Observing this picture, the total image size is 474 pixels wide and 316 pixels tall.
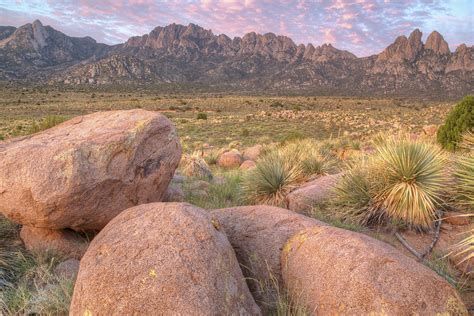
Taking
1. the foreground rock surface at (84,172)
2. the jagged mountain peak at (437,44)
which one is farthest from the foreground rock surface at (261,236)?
the jagged mountain peak at (437,44)

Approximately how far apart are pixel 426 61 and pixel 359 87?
92.7 feet

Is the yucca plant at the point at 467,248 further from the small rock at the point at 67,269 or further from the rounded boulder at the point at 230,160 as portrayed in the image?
the rounded boulder at the point at 230,160

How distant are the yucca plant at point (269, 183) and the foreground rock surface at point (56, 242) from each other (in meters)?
3.66

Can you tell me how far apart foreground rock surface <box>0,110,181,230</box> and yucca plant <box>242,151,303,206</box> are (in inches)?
107

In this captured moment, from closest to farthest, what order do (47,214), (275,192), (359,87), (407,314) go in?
1. (407,314)
2. (47,214)
3. (275,192)
4. (359,87)

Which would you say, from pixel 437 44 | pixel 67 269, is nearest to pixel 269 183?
pixel 67 269

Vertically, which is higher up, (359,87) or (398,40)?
(398,40)

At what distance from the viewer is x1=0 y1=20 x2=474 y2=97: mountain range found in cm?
10656

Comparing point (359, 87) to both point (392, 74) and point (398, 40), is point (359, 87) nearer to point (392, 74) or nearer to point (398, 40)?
point (392, 74)

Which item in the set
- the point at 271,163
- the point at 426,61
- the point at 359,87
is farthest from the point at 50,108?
the point at 426,61

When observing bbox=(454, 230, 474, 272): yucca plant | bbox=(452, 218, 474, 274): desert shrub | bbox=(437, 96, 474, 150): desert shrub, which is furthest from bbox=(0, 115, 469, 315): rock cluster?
bbox=(437, 96, 474, 150): desert shrub

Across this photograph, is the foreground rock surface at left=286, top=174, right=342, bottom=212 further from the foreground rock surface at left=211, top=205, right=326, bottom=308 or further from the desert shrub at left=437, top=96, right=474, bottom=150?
the desert shrub at left=437, top=96, right=474, bottom=150

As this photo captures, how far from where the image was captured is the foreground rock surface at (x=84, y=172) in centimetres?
455

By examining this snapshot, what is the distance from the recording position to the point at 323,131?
29344mm
